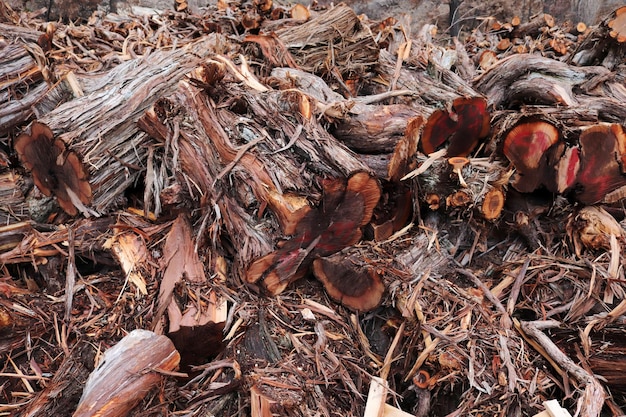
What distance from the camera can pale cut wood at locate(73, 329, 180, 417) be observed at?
1.61 meters

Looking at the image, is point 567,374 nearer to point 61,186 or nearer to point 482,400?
point 482,400

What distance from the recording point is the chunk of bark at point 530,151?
7.20ft

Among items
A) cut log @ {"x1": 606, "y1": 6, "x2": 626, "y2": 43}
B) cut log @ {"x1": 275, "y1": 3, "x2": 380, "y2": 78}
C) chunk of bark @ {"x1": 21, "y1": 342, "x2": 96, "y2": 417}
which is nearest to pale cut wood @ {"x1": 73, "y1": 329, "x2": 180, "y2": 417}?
chunk of bark @ {"x1": 21, "y1": 342, "x2": 96, "y2": 417}

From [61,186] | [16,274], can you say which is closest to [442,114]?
[61,186]

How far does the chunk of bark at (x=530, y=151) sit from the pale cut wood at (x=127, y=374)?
1810 millimetres

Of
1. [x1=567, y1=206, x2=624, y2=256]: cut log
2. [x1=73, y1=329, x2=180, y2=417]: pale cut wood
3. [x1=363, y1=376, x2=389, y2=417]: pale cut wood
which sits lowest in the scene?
[x1=363, y1=376, x2=389, y2=417]: pale cut wood

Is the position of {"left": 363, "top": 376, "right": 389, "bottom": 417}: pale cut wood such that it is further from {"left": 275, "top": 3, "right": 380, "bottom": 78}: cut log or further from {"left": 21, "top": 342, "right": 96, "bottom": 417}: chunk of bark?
{"left": 275, "top": 3, "right": 380, "bottom": 78}: cut log

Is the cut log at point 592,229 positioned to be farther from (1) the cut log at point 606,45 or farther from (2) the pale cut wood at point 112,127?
(2) the pale cut wood at point 112,127

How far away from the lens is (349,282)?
7.23 ft

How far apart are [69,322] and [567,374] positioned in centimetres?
216

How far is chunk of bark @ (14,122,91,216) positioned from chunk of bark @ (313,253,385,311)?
1303 millimetres

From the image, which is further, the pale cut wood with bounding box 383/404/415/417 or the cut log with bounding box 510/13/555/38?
the cut log with bounding box 510/13/555/38

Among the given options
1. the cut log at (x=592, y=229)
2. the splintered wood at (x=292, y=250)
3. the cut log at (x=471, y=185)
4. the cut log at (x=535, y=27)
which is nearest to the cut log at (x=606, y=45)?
the splintered wood at (x=292, y=250)

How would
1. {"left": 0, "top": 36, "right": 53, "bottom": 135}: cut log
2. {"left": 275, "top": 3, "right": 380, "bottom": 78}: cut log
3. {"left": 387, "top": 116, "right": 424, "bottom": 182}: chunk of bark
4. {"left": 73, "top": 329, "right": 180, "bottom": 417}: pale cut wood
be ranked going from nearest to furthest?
{"left": 73, "top": 329, "right": 180, "bottom": 417}: pale cut wood, {"left": 387, "top": 116, "right": 424, "bottom": 182}: chunk of bark, {"left": 0, "top": 36, "right": 53, "bottom": 135}: cut log, {"left": 275, "top": 3, "right": 380, "bottom": 78}: cut log
